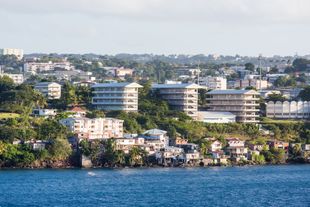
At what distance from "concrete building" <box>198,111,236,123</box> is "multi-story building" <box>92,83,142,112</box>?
4522 mm

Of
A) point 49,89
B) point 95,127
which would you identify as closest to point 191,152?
point 95,127

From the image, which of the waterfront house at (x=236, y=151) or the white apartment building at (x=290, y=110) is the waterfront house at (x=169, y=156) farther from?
the white apartment building at (x=290, y=110)

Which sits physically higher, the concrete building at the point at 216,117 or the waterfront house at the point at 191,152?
the concrete building at the point at 216,117

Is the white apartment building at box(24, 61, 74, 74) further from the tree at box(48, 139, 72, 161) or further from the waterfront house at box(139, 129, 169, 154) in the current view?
the tree at box(48, 139, 72, 161)

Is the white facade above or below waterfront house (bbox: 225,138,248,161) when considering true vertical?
above

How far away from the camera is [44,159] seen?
5222cm

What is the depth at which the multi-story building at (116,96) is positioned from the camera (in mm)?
68375

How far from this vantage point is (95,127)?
59094 millimetres

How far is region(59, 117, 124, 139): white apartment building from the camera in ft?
189

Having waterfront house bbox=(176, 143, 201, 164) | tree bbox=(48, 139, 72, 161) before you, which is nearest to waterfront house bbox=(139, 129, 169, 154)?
waterfront house bbox=(176, 143, 201, 164)

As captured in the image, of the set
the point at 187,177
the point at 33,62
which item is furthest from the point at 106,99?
the point at 33,62

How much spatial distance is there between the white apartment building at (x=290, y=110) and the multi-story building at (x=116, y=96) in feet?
37.4

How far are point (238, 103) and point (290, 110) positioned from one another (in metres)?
5.06

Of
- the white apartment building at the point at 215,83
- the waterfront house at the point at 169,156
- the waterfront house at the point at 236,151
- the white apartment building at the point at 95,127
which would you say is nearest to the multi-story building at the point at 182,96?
the white apartment building at the point at 95,127
